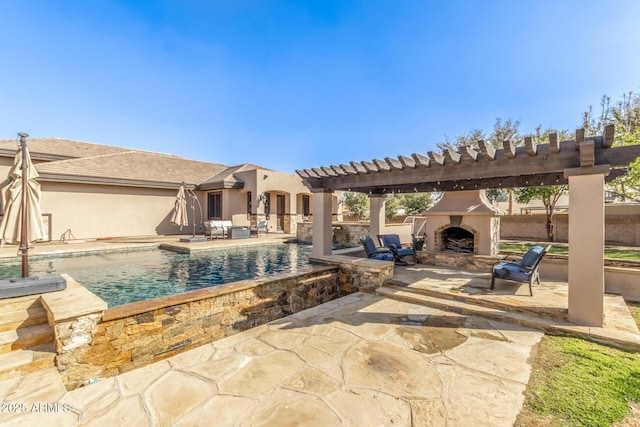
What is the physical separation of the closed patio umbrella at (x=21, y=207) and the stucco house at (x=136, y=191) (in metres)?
12.5

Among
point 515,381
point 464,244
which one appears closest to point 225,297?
point 515,381

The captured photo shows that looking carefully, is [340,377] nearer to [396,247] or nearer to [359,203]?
[396,247]

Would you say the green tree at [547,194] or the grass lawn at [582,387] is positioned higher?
the green tree at [547,194]

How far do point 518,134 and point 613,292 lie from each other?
2027 centimetres

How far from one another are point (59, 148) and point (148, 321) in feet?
71.9

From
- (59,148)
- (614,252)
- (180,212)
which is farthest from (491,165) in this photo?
(59,148)

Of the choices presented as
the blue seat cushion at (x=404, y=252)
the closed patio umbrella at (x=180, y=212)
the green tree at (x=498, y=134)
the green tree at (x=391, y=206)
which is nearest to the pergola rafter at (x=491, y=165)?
the blue seat cushion at (x=404, y=252)

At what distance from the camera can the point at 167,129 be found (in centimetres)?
2189

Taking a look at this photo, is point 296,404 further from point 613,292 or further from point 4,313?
point 613,292

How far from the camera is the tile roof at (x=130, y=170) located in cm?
1525

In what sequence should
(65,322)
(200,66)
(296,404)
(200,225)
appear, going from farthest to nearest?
(200,225) → (200,66) → (65,322) → (296,404)

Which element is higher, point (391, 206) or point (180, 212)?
point (391, 206)

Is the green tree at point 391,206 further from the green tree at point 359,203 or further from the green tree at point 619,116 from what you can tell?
the green tree at point 619,116

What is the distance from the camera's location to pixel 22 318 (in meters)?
4.24
